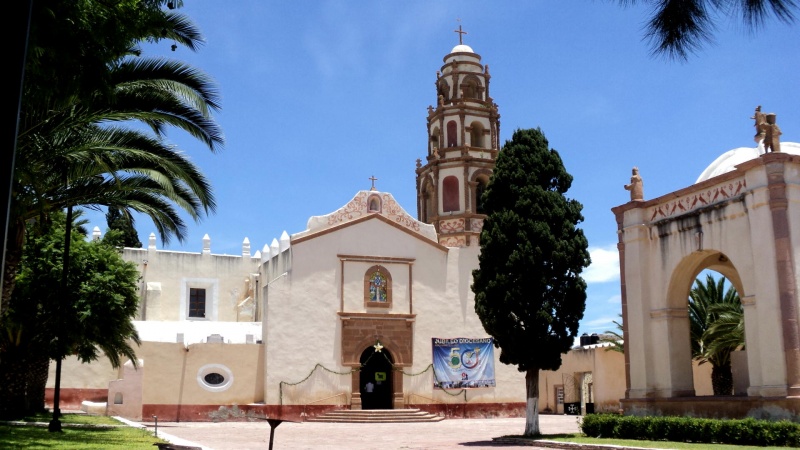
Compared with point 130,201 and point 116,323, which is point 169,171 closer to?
point 130,201

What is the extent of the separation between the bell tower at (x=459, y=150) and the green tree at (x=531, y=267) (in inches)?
639

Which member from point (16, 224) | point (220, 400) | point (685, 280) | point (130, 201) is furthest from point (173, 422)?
point (685, 280)

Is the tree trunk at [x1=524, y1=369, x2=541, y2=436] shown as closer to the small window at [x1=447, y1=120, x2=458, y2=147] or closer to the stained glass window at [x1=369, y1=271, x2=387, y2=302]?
the stained glass window at [x1=369, y1=271, x2=387, y2=302]

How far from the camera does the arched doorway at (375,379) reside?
1403 inches

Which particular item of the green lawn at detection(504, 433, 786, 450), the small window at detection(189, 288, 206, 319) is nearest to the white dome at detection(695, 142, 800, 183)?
the green lawn at detection(504, 433, 786, 450)

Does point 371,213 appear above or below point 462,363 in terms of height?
above

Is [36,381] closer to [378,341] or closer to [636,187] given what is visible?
[378,341]

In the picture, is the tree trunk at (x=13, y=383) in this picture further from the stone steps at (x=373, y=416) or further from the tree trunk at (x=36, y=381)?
the stone steps at (x=373, y=416)

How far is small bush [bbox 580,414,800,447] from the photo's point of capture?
52.1 feet

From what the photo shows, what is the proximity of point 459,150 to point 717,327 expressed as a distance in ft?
59.9

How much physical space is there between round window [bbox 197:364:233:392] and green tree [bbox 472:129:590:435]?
14775 millimetres

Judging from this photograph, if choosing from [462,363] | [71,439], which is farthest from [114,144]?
[462,363]

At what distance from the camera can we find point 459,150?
40.0 metres

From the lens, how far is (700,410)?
1927 centimetres
